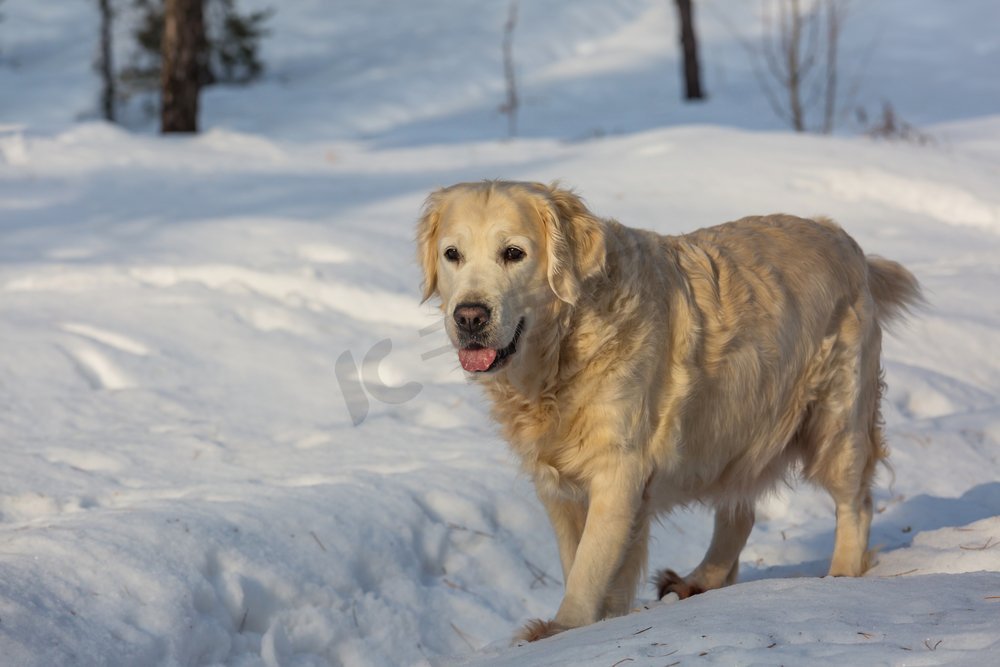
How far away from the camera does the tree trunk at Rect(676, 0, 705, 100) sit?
18844mm

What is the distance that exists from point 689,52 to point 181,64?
391 inches

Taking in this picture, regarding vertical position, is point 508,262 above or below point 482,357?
above

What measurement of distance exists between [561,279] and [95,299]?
14.6 feet

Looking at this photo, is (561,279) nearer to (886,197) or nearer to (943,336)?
(943,336)

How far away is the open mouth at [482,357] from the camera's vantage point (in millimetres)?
3529

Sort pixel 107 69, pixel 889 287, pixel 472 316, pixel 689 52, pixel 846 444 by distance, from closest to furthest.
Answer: pixel 472 316 → pixel 846 444 → pixel 889 287 → pixel 689 52 → pixel 107 69

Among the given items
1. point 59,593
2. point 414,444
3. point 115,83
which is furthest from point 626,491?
point 115,83

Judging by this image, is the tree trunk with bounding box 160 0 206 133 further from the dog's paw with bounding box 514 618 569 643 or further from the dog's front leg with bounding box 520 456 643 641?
the dog's paw with bounding box 514 618 569 643

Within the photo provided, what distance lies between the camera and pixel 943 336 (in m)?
7.49

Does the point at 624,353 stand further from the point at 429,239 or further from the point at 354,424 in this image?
the point at 354,424

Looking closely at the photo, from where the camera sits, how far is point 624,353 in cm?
372

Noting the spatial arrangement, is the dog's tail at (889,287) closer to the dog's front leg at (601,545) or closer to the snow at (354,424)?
the snow at (354,424)
